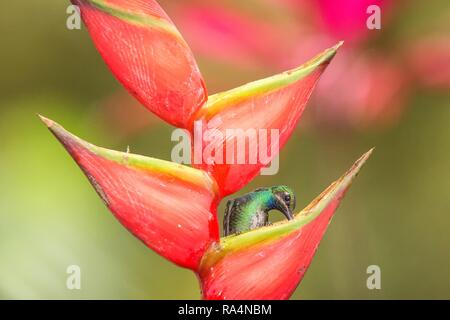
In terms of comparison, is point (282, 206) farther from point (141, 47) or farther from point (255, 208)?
point (141, 47)

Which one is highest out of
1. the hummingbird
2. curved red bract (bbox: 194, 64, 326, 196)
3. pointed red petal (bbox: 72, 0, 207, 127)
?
pointed red petal (bbox: 72, 0, 207, 127)

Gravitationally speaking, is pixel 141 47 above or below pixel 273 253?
above

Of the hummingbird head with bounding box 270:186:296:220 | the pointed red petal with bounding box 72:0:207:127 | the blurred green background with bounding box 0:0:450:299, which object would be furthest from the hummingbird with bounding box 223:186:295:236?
the blurred green background with bounding box 0:0:450:299

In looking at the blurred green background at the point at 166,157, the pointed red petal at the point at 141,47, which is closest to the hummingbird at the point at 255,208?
the pointed red petal at the point at 141,47

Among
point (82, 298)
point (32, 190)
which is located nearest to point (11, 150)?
point (32, 190)

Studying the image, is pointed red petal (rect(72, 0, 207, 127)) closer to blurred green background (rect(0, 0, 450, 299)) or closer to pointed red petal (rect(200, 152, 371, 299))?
pointed red petal (rect(200, 152, 371, 299))

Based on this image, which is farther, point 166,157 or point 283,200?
point 166,157

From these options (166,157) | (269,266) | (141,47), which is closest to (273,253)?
(269,266)
